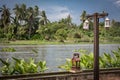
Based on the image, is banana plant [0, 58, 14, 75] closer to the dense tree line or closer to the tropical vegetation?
the tropical vegetation

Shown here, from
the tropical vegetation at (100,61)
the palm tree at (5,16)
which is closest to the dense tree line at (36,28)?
the palm tree at (5,16)

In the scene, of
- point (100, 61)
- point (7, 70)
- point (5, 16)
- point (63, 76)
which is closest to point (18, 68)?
point (7, 70)

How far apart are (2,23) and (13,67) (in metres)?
40.8

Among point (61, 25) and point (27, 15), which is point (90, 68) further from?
point (61, 25)

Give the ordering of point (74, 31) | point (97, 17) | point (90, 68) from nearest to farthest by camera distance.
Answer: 1. point (97, 17)
2. point (90, 68)
3. point (74, 31)

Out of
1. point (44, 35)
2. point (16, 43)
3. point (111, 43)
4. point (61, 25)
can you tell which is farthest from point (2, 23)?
point (111, 43)

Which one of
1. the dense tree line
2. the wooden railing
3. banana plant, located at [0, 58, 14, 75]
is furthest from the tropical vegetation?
the dense tree line

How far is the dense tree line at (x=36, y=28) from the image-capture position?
4519cm

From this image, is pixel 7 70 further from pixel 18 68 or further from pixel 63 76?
pixel 63 76

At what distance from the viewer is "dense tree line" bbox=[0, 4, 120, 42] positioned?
45188 mm

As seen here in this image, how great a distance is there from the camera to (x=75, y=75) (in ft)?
17.7

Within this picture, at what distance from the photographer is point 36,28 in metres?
51.4

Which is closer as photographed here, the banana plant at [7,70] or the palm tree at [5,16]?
the banana plant at [7,70]

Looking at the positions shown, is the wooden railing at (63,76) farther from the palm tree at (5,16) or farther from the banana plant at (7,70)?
the palm tree at (5,16)
